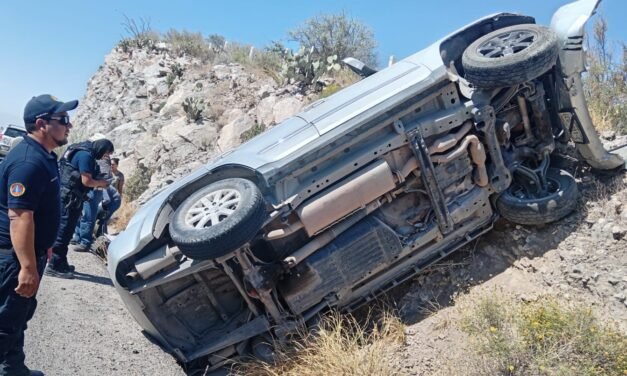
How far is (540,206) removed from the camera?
4.18m

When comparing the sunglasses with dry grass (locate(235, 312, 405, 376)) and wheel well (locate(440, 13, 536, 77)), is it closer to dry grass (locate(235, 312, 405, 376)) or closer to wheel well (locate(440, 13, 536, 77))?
dry grass (locate(235, 312, 405, 376))

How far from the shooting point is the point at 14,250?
3080 millimetres

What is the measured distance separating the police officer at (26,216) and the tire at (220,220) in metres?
0.81

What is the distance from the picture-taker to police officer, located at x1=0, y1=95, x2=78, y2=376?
9.83ft

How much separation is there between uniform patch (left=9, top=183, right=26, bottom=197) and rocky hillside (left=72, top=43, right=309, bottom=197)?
514 cm

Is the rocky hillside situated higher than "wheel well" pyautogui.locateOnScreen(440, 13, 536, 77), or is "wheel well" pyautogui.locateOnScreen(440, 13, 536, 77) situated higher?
"wheel well" pyautogui.locateOnScreen(440, 13, 536, 77)

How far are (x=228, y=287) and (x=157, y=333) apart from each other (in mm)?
633

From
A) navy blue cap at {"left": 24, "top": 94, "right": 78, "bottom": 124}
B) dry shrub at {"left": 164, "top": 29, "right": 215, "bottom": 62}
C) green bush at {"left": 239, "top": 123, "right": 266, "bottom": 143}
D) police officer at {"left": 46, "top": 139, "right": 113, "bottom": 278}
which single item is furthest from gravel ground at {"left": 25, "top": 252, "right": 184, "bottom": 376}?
dry shrub at {"left": 164, "top": 29, "right": 215, "bottom": 62}

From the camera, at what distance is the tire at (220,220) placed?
10.9 ft

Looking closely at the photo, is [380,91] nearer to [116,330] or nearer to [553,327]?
[553,327]

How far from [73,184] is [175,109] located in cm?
769

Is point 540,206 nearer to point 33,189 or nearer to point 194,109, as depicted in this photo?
point 33,189

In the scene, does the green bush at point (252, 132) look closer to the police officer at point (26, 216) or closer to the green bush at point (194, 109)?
the green bush at point (194, 109)

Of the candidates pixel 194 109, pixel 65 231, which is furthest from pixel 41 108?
pixel 194 109
